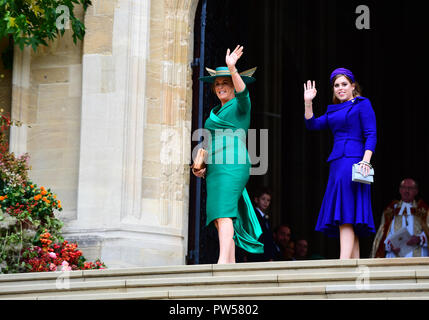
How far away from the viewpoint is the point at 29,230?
10.8 meters

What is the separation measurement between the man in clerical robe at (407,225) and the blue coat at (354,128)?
3.59m

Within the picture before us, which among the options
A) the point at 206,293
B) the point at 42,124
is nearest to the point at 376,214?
the point at 42,124

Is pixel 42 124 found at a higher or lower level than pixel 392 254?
higher

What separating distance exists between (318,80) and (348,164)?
13.0 m

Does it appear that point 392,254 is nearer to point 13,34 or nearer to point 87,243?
point 87,243

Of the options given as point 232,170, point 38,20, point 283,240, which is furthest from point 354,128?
point 283,240

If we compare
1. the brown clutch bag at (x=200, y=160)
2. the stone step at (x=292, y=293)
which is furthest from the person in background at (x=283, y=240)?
the stone step at (x=292, y=293)

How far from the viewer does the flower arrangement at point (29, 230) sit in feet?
34.5

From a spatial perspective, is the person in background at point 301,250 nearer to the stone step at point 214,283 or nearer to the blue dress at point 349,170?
the blue dress at point 349,170

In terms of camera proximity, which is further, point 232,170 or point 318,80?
point 318,80

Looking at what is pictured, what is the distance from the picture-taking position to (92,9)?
12445 mm

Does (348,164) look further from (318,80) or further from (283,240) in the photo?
(318,80)

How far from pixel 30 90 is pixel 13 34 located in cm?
84

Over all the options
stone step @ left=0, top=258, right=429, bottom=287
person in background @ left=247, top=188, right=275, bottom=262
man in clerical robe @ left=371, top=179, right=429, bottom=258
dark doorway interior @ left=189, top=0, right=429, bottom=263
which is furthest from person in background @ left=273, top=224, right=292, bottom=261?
stone step @ left=0, top=258, right=429, bottom=287
